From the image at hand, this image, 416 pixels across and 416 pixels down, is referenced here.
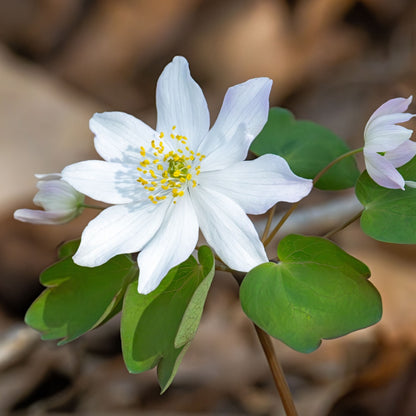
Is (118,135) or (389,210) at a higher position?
(118,135)

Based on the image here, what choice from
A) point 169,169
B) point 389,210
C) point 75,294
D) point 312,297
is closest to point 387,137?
point 389,210

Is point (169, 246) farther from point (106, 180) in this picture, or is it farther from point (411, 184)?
point (411, 184)

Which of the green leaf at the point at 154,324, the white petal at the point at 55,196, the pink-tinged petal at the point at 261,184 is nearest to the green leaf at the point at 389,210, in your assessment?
the pink-tinged petal at the point at 261,184

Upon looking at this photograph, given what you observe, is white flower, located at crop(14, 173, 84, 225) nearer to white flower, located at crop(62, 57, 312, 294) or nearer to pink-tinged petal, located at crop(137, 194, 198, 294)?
white flower, located at crop(62, 57, 312, 294)

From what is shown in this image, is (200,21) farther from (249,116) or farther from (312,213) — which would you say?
(249,116)

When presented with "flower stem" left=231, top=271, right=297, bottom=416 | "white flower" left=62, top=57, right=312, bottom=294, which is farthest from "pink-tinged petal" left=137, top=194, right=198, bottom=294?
"flower stem" left=231, top=271, right=297, bottom=416

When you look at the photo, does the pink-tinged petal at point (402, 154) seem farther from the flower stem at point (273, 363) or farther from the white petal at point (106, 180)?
the white petal at point (106, 180)

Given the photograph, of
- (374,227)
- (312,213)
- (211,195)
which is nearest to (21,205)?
(312,213)
